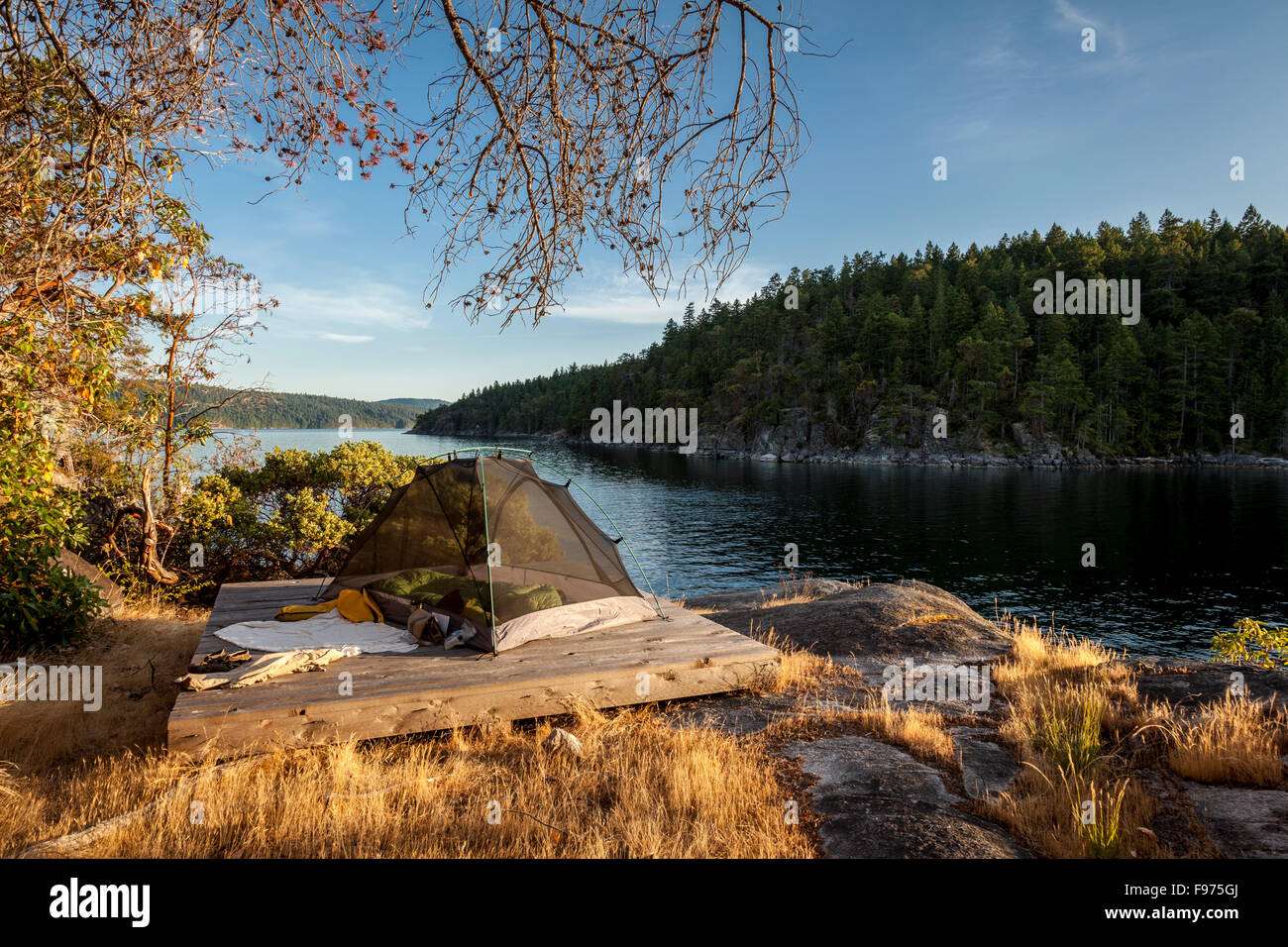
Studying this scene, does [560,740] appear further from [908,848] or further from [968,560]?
[968,560]

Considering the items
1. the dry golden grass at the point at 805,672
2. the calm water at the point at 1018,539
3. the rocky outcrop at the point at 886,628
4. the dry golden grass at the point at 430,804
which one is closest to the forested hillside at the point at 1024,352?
the calm water at the point at 1018,539

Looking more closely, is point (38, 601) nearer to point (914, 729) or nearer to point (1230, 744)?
point (914, 729)

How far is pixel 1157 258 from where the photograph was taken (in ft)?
289

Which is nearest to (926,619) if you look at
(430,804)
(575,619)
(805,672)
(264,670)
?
(805,672)

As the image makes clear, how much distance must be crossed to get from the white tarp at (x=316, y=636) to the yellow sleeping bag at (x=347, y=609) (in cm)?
14

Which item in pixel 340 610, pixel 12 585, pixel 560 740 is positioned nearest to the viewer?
pixel 560 740

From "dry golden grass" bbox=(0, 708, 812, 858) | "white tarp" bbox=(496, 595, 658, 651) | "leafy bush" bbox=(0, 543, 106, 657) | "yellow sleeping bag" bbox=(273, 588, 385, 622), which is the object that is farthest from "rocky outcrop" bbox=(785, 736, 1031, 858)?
"leafy bush" bbox=(0, 543, 106, 657)

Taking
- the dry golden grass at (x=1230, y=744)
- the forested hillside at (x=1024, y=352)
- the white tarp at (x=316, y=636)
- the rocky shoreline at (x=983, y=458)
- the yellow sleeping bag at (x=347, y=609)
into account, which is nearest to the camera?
the dry golden grass at (x=1230, y=744)

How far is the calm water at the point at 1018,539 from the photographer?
24081 mm

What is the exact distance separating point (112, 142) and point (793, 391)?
98.6 meters

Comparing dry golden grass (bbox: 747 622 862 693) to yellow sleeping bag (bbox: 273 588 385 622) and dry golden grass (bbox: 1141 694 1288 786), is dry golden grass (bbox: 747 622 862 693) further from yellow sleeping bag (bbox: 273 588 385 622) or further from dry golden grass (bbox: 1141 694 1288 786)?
yellow sleeping bag (bbox: 273 588 385 622)

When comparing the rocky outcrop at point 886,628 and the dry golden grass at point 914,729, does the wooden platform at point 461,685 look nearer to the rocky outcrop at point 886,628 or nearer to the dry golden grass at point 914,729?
the dry golden grass at point 914,729

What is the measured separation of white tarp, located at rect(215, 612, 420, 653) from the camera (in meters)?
6.47
